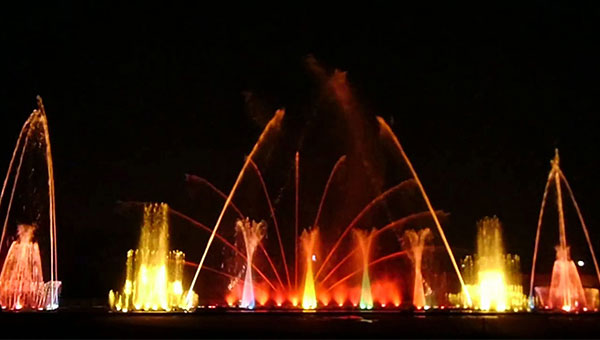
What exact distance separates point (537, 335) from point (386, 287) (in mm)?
34926

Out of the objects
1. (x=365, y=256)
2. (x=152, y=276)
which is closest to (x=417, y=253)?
(x=365, y=256)

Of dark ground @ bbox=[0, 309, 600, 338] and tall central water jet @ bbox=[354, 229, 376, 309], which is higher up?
tall central water jet @ bbox=[354, 229, 376, 309]

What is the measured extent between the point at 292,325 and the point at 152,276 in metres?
22.0

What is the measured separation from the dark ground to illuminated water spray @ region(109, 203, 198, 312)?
41.1 ft

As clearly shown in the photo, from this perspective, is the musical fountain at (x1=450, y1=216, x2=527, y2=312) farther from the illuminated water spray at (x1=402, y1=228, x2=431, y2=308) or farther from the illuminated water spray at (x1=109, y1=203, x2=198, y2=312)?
the illuminated water spray at (x1=109, y1=203, x2=198, y2=312)

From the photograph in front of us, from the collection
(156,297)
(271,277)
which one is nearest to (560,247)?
(271,277)

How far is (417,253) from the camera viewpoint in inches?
2210

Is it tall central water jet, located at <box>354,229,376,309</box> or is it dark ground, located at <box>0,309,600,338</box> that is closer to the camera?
dark ground, located at <box>0,309,600,338</box>

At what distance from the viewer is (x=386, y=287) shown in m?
59.6

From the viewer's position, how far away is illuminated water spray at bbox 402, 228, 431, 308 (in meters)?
54.7

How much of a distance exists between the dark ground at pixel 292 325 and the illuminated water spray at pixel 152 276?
1252cm

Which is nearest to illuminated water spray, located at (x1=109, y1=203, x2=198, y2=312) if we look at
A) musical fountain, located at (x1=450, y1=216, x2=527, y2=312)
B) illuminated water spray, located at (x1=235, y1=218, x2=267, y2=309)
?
illuminated water spray, located at (x1=235, y1=218, x2=267, y2=309)

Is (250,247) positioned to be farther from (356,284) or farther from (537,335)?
(537,335)

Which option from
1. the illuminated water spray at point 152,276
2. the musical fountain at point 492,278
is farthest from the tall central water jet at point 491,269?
the illuminated water spray at point 152,276
